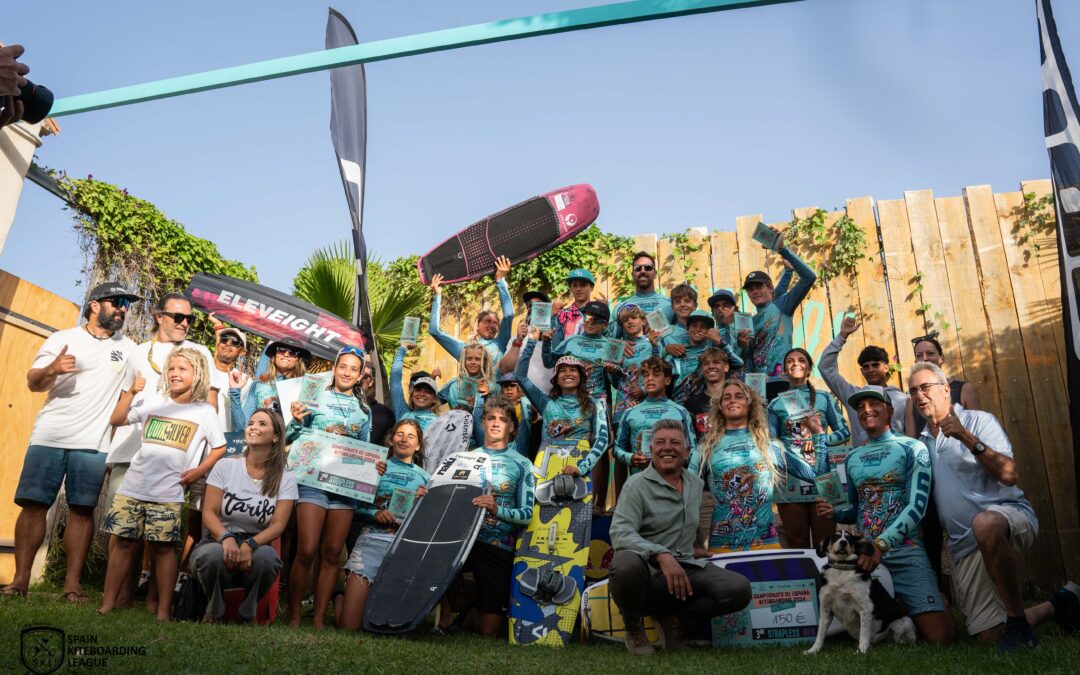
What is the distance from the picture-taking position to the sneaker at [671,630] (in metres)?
4.47

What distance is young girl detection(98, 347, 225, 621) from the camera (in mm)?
4910

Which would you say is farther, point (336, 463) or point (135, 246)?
point (135, 246)

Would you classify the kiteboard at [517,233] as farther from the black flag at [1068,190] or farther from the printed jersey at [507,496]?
the black flag at [1068,190]

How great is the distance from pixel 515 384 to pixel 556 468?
3.82 feet

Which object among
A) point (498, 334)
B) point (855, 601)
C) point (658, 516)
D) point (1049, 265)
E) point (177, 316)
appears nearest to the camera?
point (855, 601)

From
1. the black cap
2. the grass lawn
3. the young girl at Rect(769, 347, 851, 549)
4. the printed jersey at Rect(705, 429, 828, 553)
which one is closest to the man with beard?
the grass lawn

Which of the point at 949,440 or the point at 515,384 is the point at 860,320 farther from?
the point at 515,384

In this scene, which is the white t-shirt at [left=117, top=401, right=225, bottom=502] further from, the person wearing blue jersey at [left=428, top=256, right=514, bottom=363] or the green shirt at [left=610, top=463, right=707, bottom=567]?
the green shirt at [left=610, top=463, right=707, bottom=567]

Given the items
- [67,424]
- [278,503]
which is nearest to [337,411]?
[278,503]

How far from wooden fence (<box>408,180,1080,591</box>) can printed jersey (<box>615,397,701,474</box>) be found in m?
2.65

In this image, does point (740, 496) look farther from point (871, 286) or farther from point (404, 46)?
point (871, 286)

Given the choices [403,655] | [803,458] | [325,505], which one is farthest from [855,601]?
[325,505]

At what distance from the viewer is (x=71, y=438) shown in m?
5.44

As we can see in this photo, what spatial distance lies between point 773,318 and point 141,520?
5.37 metres
